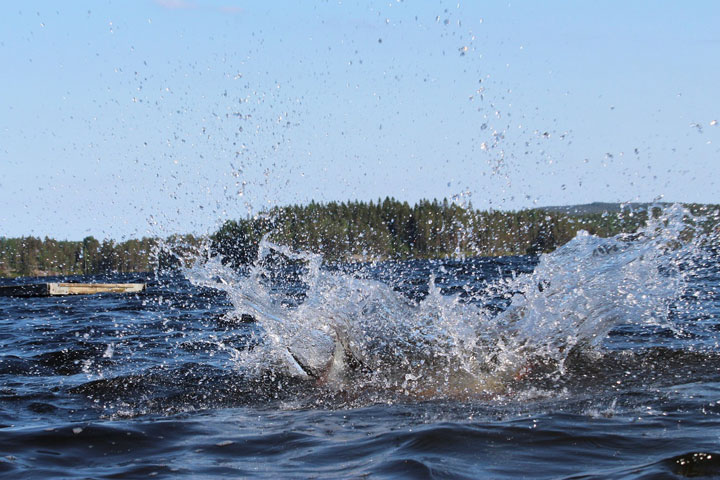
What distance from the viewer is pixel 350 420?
605cm

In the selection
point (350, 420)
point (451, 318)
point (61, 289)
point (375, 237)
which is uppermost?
point (375, 237)

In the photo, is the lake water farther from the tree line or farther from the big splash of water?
the tree line

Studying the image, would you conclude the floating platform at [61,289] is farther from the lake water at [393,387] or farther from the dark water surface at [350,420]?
the dark water surface at [350,420]

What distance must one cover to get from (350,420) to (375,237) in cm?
13375

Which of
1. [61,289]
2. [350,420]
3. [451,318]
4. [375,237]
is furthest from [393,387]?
[375,237]

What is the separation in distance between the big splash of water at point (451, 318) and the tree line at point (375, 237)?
96.7 metres

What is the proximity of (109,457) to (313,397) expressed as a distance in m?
2.65

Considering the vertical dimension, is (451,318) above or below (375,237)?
below

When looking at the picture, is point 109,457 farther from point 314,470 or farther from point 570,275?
point 570,275

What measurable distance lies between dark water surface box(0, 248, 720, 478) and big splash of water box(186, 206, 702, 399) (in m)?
0.31

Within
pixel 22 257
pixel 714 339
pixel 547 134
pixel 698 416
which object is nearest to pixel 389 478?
pixel 698 416

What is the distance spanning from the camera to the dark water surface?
4543 mm

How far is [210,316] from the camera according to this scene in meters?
17.3

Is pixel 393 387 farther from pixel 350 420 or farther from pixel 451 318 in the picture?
pixel 451 318
